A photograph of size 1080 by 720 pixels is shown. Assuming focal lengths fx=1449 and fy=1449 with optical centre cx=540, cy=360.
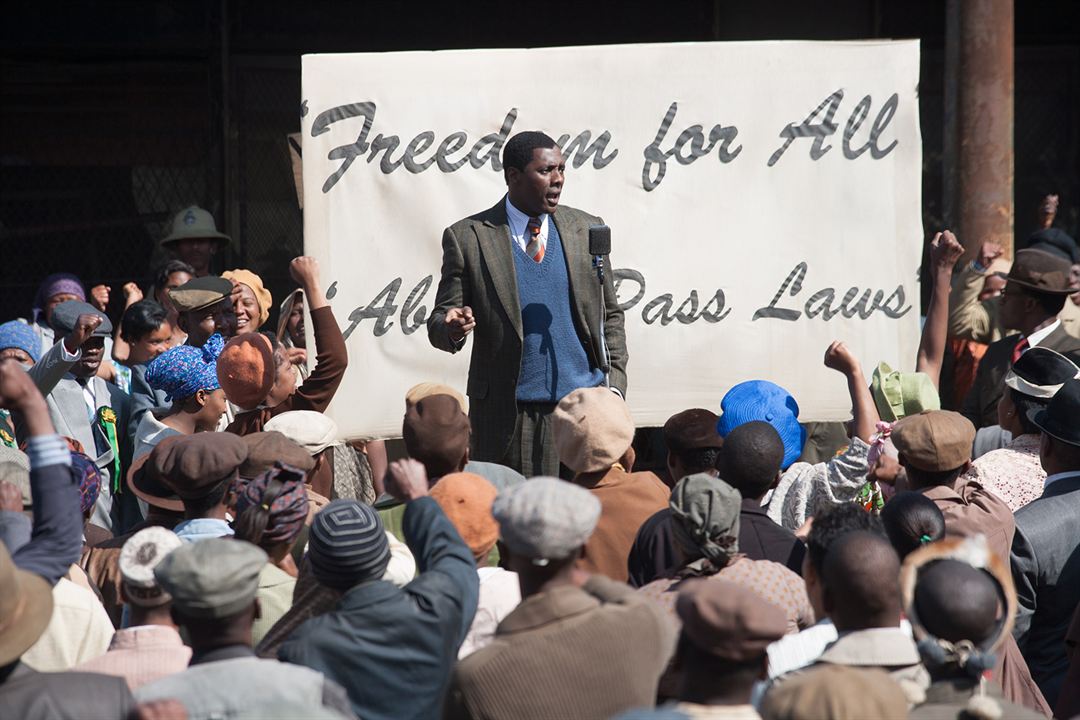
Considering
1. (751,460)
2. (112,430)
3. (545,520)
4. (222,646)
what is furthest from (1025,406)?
(112,430)

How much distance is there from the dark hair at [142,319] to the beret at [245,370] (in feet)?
4.98

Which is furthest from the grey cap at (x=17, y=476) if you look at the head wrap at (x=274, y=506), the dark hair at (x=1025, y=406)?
the dark hair at (x=1025, y=406)

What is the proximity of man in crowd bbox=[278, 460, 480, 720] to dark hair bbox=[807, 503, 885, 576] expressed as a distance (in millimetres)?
718

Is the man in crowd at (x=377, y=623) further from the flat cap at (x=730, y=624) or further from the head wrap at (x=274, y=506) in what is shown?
the flat cap at (x=730, y=624)

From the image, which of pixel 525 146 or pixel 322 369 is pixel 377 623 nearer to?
pixel 322 369

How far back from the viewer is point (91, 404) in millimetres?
5590

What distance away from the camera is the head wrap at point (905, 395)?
472cm

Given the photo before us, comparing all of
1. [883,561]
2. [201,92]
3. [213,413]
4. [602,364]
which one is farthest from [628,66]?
[883,561]

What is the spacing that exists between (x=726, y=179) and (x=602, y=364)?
1585 millimetres

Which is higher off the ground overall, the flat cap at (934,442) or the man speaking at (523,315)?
the man speaking at (523,315)

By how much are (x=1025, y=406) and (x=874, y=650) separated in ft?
6.59

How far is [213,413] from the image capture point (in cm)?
473

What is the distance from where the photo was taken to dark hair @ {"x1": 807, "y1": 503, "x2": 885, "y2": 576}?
300 cm

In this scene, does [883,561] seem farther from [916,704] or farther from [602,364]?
[602,364]
